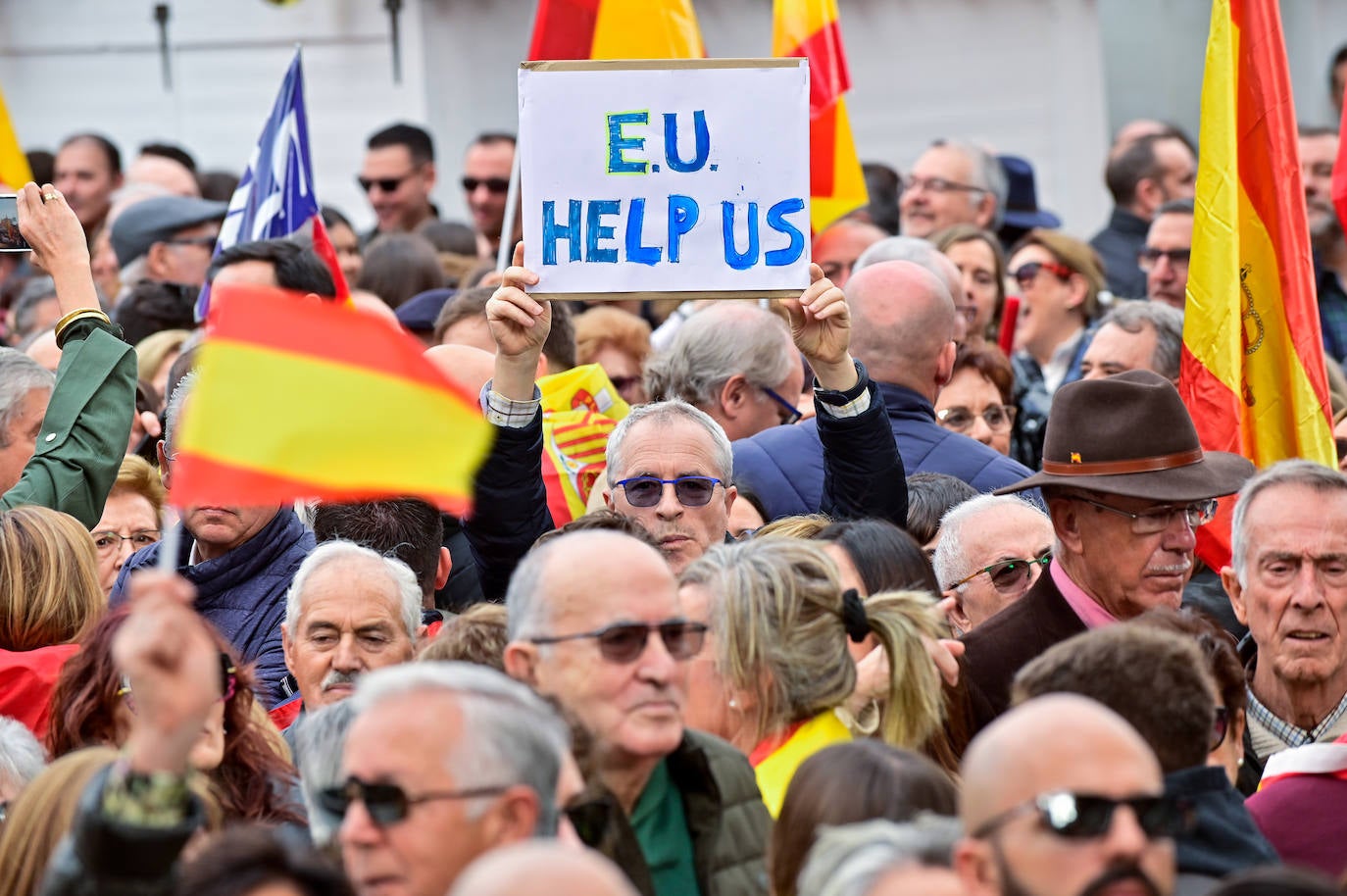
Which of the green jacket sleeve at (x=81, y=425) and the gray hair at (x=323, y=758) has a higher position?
the green jacket sleeve at (x=81, y=425)

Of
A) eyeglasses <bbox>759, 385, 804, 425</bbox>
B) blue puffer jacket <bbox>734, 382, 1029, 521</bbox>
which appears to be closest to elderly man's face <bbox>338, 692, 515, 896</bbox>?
blue puffer jacket <bbox>734, 382, 1029, 521</bbox>

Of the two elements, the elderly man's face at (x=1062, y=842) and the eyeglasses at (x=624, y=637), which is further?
the eyeglasses at (x=624, y=637)

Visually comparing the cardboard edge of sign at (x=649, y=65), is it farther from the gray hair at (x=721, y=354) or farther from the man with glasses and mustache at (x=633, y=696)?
the man with glasses and mustache at (x=633, y=696)

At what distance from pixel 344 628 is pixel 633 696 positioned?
1.59 metres

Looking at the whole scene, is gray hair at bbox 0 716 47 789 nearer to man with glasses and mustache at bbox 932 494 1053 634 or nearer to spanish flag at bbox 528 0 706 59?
man with glasses and mustache at bbox 932 494 1053 634

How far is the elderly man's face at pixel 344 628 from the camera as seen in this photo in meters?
5.36

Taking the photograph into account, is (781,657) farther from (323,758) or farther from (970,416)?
(970,416)

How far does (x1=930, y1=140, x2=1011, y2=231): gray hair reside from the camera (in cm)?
1054

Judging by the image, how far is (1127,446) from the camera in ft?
18.4

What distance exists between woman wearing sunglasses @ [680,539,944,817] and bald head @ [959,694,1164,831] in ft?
3.82

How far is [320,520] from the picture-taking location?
6.23 meters

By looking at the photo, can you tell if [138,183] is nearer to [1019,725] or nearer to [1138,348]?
[1138,348]

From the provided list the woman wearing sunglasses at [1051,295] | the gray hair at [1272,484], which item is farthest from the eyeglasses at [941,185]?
the gray hair at [1272,484]

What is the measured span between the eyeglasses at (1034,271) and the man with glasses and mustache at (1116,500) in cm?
389
